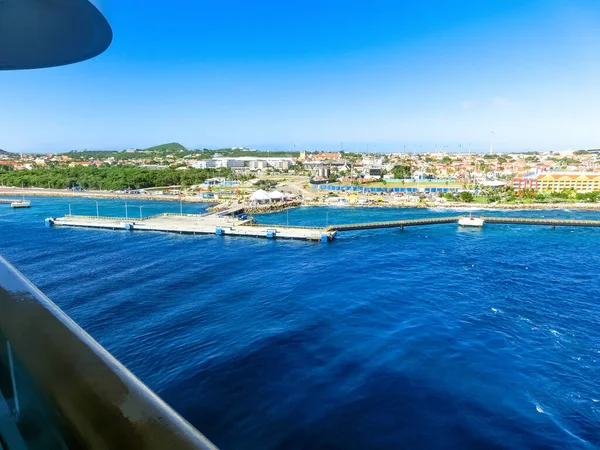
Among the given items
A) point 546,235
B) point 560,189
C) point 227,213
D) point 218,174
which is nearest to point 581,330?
point 546,235

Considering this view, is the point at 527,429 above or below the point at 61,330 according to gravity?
below

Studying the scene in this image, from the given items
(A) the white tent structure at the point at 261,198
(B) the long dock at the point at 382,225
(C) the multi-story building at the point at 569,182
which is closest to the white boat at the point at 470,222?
(B) the long dock at the point at 382,225

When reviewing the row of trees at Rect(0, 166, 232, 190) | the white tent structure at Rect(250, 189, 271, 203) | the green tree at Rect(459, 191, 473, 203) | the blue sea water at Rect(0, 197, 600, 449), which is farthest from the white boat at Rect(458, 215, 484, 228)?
the row of trees at Rect(0, 166, 232, 190)

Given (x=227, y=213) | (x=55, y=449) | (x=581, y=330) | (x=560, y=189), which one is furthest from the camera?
(x=560, y=189)

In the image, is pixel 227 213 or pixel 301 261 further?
pixel 227 213

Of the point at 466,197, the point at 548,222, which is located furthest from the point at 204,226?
the point at 466,197

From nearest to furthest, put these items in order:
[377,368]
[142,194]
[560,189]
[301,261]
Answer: [377,368], [301,261], [560,189], [142,194]

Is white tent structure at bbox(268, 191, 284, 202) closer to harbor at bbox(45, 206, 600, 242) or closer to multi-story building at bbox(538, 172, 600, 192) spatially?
harbor at bbox(45, 206, 600, 242)

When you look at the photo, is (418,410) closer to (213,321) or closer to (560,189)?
(213,321)
